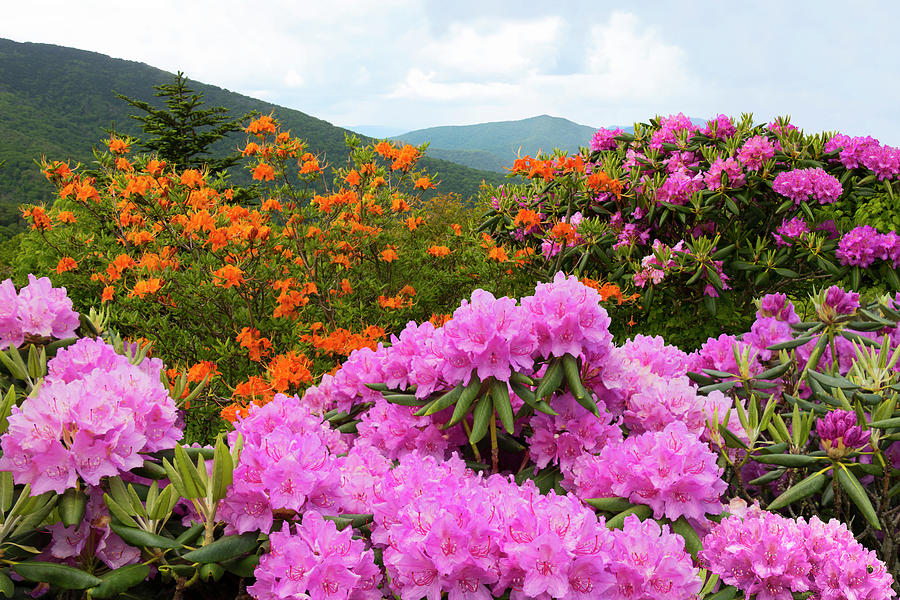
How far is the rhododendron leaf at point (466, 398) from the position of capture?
1306mm

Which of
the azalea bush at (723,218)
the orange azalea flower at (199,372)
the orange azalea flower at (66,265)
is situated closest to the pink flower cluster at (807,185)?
the azalea bush at (723,218)

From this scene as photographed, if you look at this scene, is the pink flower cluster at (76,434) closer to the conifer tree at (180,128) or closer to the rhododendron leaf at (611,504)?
the rhododendron leaf at (611,504)

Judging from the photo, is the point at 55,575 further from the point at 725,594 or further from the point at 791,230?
the point at 791,230

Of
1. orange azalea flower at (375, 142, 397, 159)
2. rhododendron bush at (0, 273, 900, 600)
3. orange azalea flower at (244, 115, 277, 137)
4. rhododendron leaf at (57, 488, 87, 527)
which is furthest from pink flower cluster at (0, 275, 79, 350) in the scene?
orange azalea flower at (375, 142, 397, 159)

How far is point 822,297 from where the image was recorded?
2064 mm

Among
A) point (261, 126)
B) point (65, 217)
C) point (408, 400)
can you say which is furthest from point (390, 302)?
point (65, 217)

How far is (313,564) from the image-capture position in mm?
981

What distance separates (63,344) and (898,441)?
2.41m

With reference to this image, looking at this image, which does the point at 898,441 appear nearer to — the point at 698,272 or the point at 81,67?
the point at 698,272

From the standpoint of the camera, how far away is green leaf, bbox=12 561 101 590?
3.00 feet

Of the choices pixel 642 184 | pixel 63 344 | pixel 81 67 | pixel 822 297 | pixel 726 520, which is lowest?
pixel 726 520

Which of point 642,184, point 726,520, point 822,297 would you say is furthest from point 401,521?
point 642,184

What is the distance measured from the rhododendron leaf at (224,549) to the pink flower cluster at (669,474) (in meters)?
0.81

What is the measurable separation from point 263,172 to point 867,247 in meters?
4.29
